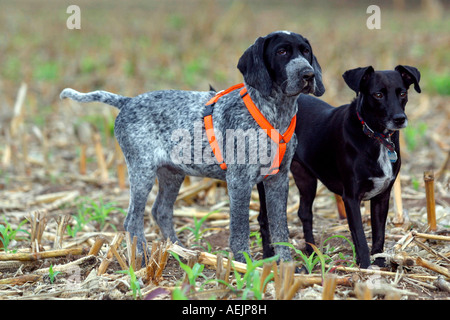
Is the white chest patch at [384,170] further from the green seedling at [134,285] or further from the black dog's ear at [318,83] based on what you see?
the green seedling at [134,285]

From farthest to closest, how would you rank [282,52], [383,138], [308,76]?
[383,138] → [282,52] → [308,76]

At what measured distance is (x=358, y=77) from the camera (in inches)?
166

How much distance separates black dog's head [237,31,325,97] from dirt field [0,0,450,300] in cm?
127

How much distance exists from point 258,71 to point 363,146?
3.18 feet

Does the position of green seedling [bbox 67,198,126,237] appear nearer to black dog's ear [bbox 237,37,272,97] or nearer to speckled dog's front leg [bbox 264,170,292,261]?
speckled dog's front leg [bbox 264,170,292,261]

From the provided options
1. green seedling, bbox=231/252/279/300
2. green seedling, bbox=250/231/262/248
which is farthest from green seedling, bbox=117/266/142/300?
green seedling, bbox=250/231/262/248

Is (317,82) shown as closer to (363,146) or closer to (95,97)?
(363,146)

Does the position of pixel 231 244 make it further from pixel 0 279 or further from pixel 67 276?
pixel 0 279

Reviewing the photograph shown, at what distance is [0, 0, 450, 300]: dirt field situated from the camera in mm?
4047

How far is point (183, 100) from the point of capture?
4773mm

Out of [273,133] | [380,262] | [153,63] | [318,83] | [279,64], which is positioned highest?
[153,63]

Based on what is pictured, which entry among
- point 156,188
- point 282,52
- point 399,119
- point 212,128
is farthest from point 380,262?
point 156,188

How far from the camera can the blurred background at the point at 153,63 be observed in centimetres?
843

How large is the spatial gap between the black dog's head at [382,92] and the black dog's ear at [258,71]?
1.89ft
